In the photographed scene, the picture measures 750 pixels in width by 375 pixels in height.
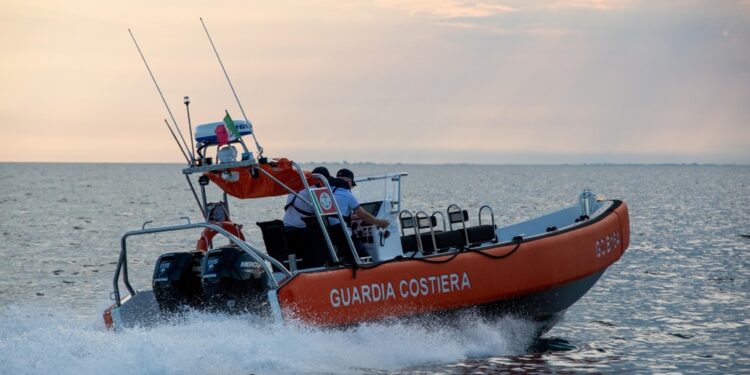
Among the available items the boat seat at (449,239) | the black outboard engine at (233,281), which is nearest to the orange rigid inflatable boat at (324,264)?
the black outboard engine at (233,281)

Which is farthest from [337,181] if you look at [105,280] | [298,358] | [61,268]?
[61,268]

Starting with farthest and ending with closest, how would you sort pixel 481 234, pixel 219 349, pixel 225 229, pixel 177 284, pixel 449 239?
pixel 481 234 < pixel 449 239 < pixel 225 229 < pixel 177 284 < pixel 219 349

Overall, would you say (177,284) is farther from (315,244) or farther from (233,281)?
(315,244)

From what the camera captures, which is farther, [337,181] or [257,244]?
[257,244]

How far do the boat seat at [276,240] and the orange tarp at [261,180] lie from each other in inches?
11.9

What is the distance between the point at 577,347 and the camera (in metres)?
11.8

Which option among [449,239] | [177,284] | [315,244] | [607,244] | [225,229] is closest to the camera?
[177,284]

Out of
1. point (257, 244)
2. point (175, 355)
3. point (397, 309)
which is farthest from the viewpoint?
point (257, 244)

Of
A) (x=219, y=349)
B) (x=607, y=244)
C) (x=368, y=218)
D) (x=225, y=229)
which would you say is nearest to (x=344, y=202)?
(x=368, y=218)

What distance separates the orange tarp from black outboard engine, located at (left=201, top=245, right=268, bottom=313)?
65 centimetres

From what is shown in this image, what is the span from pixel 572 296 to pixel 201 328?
4.45 metres

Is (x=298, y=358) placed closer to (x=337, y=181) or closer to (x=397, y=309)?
(x=397, y=309)

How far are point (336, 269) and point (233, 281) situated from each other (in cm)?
98

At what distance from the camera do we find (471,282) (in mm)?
10273
